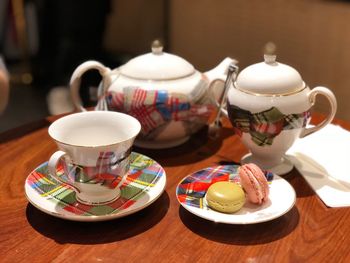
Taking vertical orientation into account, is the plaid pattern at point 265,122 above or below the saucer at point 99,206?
above

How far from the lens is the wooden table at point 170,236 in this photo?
584 millimetres

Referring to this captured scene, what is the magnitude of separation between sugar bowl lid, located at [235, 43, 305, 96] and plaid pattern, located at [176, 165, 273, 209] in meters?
0.13

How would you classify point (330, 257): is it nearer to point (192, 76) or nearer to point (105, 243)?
point (105, 243)

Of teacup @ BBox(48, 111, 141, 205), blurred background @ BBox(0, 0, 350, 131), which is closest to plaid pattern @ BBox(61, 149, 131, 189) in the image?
teacup @ BBox(48, 111, 141, 205)

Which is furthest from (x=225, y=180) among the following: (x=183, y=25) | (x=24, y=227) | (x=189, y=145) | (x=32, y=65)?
(x=32, y=65)

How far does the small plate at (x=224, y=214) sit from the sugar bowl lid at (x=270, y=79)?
14cm

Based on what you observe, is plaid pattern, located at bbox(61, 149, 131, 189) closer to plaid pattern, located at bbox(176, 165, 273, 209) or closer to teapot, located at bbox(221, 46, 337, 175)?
plaid pattern, located at bbox(176, 165, 273, 209)

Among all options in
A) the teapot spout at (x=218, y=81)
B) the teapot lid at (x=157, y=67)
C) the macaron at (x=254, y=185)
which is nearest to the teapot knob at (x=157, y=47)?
the teapot lid at (x=157, y=67)

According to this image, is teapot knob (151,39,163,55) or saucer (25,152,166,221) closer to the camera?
saucer (25,152,166,221)

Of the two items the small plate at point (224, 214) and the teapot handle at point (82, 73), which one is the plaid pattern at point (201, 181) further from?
the teapot handle at point (82, 73)

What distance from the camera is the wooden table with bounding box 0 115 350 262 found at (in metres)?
0.58

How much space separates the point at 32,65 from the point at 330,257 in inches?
89.1

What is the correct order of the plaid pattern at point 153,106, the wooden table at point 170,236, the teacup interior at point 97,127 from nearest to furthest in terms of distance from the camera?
the wooden table at point 170,236 → the teacup interior at point 97,127 → the plaid pattern at point 153,106

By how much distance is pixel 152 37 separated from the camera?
2.15 m
